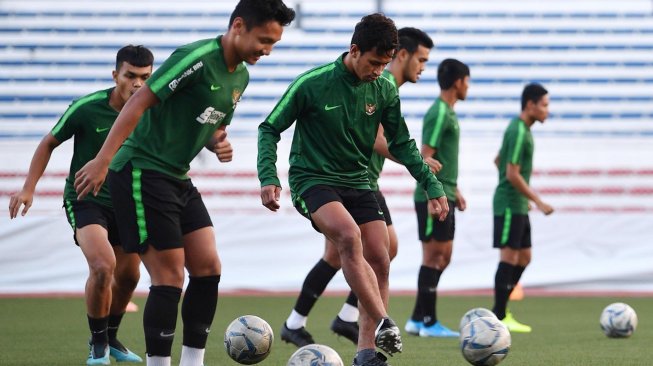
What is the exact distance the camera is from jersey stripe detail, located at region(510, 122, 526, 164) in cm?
988

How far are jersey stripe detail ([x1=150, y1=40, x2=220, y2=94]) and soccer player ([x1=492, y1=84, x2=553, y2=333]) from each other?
16.9 feet

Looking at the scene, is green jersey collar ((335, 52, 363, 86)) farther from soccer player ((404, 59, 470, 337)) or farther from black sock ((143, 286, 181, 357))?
soccer player ((404, 59, 470, 337))

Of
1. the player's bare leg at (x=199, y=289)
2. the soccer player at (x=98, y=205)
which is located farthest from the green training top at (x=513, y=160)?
the player's bare leg at (x=199, y=289)

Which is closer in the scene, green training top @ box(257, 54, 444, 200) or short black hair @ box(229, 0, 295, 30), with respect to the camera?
short black hair @ box(229, 0, 295, 30)

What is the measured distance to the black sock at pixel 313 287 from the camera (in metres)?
7.71

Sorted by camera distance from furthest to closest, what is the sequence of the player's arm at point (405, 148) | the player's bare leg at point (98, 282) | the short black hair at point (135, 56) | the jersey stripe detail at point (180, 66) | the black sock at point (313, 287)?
the black sock at point (313, 287) < the short black hair at point (135, 56) < the player's bare leg at point (98, 282) < the player's arm at point (405, 148) < the jersey stripe detail at point (180, 66)

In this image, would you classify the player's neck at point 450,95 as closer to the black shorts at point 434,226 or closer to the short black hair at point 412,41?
the black shorts at point 434,226

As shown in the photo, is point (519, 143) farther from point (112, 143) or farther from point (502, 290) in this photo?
point (112, 143)

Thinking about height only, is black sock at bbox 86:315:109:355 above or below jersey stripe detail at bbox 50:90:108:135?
below

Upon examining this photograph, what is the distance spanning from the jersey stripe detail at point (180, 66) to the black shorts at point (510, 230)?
17.2ft

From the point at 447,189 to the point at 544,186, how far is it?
7585mm

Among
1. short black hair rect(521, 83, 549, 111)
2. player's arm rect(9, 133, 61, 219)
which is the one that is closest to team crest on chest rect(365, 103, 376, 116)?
player's arm rect(9, 133, 61, 219)

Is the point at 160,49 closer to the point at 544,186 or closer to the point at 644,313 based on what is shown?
the point at 544,186

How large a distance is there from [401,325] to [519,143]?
1.86m
